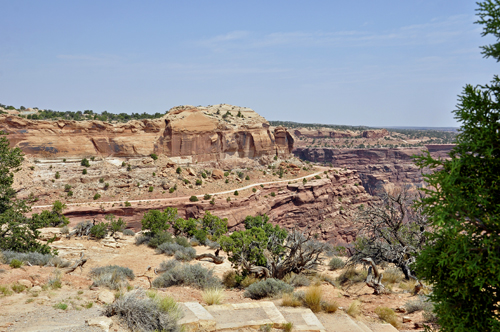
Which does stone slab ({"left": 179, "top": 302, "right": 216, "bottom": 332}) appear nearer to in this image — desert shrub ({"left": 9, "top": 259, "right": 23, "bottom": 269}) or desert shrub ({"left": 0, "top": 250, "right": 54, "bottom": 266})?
desert shrub ({"left": 9, "top": 259, "right": 23, "bottom": 269})

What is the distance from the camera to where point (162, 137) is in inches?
1929

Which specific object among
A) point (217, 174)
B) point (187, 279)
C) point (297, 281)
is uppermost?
point (187, 279)

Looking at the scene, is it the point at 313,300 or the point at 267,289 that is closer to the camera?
the point at 313,300

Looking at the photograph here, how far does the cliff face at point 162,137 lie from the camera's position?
40938 mm

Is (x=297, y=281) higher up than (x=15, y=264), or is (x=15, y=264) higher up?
(x=15, y=264)

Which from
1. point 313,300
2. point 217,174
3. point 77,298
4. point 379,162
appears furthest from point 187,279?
point 379,162

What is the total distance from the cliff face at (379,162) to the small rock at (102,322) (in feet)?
289

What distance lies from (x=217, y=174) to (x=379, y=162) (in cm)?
6140

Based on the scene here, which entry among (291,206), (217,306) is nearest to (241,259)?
(217,306)

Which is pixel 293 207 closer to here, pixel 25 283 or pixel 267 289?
pixel 267 289

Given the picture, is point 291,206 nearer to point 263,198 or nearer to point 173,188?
point 263,198

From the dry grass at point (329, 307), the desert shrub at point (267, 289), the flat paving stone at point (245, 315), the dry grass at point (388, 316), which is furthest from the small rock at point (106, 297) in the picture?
the dry grass at point (388, 316)

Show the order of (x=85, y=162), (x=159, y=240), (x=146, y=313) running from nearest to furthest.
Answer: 1. (x=146, y=313)
2. (x=159, y=240)
3. (x=85, y=162)

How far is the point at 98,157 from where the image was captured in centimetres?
4403
